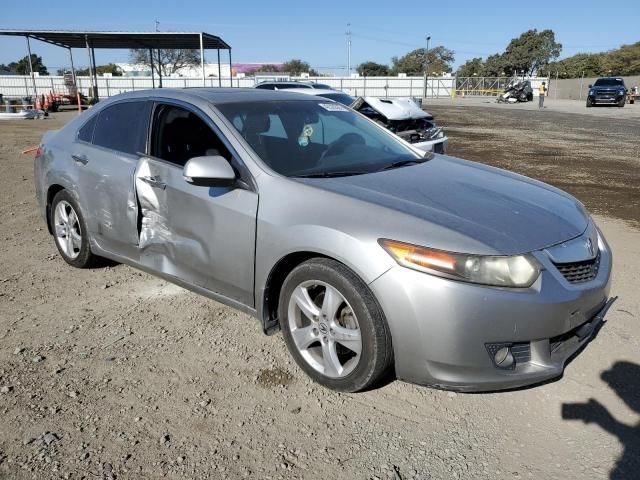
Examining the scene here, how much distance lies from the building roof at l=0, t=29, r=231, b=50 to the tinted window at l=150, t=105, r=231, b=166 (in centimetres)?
2135

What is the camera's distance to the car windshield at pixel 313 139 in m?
3.37

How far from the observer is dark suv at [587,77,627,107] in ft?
116

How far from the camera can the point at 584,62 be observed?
8806cm

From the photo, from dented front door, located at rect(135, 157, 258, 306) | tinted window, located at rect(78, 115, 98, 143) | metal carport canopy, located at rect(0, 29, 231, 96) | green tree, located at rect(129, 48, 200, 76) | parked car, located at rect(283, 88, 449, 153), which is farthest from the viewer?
green tree, located at rect(129, 48, 200, 76)

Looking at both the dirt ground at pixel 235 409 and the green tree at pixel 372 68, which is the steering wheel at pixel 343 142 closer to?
the dirt ground at pixel 235 409

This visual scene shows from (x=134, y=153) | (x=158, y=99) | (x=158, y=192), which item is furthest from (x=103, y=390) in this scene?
(x=158, y=99)

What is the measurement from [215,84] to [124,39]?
10970 mm

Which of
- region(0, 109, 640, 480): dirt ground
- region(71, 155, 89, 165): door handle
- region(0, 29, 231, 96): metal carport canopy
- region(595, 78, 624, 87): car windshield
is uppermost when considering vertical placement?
region(0, 29, 231, 96): metal carport canopy

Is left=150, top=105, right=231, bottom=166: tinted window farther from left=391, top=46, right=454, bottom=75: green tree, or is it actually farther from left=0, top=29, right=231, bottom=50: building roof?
left=391, top=46, right=454, bottom=75: green tree

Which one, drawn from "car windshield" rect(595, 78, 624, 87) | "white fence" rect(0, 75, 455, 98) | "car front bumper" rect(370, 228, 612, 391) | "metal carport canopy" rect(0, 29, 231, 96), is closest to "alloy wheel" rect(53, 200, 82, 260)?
"car front bumper" rect(370, 228, 612, 391)

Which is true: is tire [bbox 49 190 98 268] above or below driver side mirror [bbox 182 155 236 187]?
below

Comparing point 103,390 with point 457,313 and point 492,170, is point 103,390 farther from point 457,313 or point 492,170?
point 492,170

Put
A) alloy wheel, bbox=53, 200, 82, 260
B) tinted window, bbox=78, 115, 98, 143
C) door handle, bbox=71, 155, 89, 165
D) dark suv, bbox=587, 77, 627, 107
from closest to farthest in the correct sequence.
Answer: door handle, bbox=71, 155, 89, 165, tinted window, bbox=78, 115, 98, 143, alloy wheel, bbox=53, 200, 82, 260, dark suv, bbox=587, 77, 627, 107

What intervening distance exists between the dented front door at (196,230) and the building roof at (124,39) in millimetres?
21703
